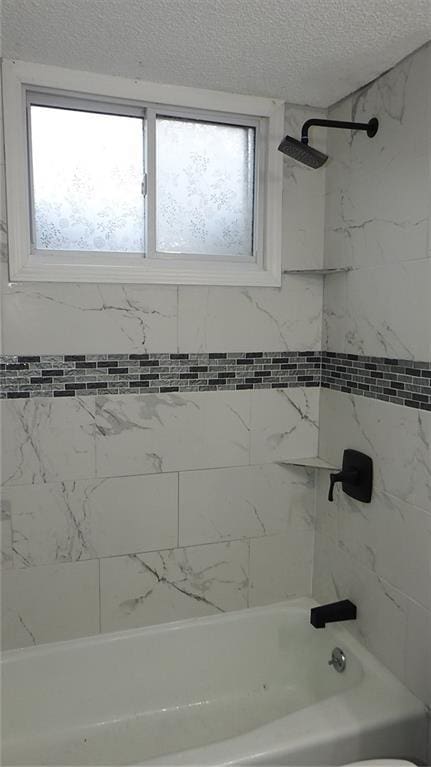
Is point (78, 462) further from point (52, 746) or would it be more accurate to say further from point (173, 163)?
point (173, 163)

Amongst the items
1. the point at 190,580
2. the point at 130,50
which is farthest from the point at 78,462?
the point at 130,50

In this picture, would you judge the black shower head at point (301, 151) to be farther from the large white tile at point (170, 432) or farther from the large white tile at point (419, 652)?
the large white tile at point (419, 652)

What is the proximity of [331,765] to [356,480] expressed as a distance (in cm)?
85

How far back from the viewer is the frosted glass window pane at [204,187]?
2.00m

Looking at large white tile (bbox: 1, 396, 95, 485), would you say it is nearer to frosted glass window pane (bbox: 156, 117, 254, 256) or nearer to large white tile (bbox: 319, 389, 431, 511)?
frosted glass window pane (bbox: 156, 117, 254, 256)

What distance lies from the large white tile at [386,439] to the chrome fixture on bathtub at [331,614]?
1.61 ft

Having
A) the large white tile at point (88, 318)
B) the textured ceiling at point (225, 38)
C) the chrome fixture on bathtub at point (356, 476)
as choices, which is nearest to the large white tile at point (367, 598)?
the chrome fixture on bathtub at point (356, 476)

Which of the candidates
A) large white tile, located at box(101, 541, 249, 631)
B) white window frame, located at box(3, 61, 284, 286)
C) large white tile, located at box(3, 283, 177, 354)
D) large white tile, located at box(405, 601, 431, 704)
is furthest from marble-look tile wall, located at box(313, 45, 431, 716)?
large white tile, located at box(3, 283, 177, 354)

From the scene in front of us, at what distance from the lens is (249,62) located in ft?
5.53

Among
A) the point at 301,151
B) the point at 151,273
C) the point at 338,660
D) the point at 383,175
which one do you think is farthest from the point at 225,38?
the point at 338,660

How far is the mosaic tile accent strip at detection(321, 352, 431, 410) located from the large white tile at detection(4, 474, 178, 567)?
730 millimetres

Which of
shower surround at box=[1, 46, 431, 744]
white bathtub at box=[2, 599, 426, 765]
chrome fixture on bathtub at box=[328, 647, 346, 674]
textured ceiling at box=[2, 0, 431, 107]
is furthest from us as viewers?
chrome fixture on bathtub at box=[328, 647, 346, 674]

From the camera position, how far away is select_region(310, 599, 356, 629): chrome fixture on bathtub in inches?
76.7

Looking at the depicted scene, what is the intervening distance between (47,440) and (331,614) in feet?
3.90
